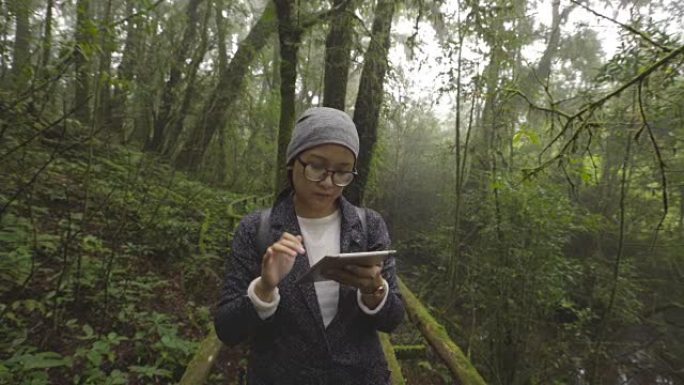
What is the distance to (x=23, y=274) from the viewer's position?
328cm

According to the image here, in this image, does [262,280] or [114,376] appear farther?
[114,376]

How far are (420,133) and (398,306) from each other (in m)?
12.3

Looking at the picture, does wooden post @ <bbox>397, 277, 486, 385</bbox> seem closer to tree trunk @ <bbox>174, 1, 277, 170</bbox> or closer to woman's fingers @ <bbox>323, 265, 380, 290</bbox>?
woman's fingers @ <bbox>323, 265, 380, 290</bbox>

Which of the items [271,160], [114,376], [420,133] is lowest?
[114,376]

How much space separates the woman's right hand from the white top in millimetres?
100

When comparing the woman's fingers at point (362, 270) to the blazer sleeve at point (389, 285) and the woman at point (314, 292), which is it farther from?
the blazer sleeve at point (389, 285)

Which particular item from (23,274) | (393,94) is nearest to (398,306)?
(23,274)

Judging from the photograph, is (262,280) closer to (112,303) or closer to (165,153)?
(112,303)

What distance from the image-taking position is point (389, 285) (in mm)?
1691

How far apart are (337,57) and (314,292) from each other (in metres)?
4.28

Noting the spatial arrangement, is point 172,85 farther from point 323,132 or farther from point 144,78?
point 323,132

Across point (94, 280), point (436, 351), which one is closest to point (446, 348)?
point (436, 351)

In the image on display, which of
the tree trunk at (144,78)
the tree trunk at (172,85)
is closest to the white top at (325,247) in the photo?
the tree trunk at (144,78)

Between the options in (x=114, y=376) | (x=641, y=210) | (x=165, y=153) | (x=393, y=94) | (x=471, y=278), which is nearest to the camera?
(x=114, y=376)
